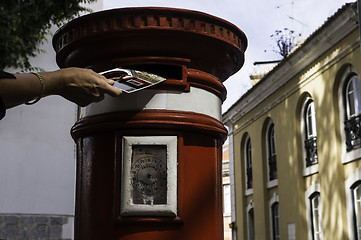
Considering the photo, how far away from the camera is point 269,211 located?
1756 cm

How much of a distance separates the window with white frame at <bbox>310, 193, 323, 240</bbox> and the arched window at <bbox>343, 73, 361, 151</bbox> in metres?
2.44

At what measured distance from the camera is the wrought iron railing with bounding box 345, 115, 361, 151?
488 inches

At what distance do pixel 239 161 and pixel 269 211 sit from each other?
135 inches

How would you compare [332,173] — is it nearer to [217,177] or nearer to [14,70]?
[14,70]

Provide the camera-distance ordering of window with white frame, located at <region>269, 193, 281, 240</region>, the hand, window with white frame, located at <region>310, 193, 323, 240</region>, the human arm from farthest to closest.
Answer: window with white frame, located at <region>269, 193, 281, 240</region> < window with white frame, located at <region>310, 193, 323, 240</region> < the hand < the human arm

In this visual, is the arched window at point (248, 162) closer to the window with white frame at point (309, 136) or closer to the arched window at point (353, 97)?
the window with white frame at point (309, 136)

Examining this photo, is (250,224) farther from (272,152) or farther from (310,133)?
(310,133)

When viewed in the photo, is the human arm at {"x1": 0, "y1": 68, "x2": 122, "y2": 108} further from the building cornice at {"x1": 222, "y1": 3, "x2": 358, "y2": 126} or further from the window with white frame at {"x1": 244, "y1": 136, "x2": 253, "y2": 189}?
the window with white frame at {"x1": 244, "y1": 136, "x2": 253, "y2": 189}

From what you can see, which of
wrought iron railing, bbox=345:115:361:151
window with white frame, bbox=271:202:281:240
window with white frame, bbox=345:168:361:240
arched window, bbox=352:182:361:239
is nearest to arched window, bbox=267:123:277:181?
window with white frame, bbox=271:202:281:240

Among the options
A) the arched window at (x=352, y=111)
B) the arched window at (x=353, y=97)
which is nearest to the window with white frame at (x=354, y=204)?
the arched window at (x=352, y=111)

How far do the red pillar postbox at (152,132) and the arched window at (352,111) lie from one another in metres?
10.8

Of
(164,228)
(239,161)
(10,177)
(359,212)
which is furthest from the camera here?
(239,161)

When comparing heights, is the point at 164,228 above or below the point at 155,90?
below

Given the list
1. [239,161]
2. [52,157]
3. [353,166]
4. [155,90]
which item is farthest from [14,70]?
[239,161]
